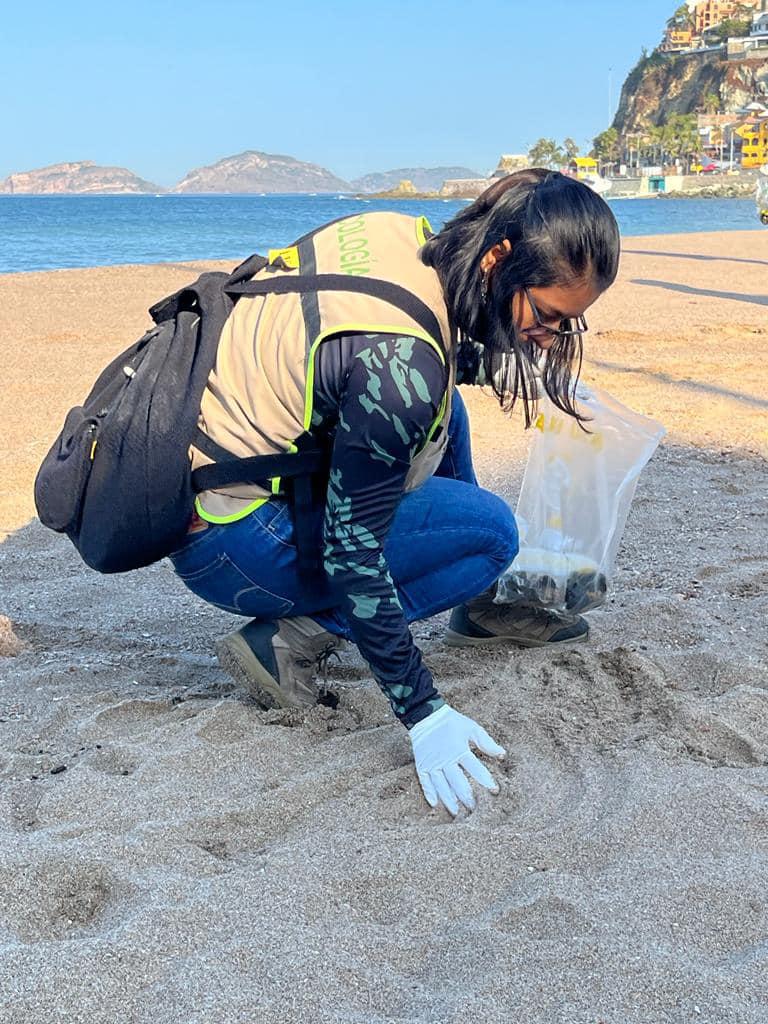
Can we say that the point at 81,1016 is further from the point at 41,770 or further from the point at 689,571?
the point at 689,571

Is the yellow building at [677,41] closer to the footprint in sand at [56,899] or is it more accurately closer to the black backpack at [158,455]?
the black backpack at [158,455]

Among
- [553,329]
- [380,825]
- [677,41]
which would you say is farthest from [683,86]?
[380,825]

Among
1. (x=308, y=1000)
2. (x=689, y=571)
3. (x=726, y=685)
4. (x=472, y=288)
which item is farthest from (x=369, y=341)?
(x=689, y=571)

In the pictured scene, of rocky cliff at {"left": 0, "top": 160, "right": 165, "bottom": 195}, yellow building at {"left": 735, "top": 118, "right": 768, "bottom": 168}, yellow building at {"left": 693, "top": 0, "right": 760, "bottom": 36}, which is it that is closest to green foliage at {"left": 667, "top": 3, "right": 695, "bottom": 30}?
yellow building at {"left": 693, "top": 0, "right": 760, "bottom": 36}

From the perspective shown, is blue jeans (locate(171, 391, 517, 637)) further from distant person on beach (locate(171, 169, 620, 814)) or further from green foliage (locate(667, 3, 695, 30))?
green foliage (locate(667, 3, 695, 30))

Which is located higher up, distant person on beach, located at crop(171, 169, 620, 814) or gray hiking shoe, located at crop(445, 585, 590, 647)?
distant person on beach, located at crop(171, 169, 620, 814)

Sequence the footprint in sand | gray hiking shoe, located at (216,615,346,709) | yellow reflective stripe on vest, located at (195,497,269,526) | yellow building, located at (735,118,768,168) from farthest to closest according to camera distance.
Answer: yellow building, located at (735,118,768,168) → gray hiking shoe, located at (216,615,346,709) → yellow reflective stripe on vest, located at (195,497,269,526) → the footprint in sand

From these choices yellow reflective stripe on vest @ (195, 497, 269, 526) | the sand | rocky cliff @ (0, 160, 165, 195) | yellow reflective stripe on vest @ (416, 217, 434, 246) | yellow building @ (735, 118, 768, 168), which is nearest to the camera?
the sand

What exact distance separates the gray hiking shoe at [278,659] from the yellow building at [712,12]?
125 m

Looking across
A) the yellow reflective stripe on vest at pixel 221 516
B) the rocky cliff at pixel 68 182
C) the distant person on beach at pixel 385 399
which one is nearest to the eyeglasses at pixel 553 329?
the distant person on beach at pixel 385 399

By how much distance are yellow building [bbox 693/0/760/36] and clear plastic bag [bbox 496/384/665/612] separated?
409 ft

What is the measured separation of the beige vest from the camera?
2033 millimetres

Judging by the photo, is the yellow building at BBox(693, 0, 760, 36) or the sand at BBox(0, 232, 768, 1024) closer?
the sand at BBox(0, 232, 768, 1024)

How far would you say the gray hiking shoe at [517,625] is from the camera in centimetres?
295
